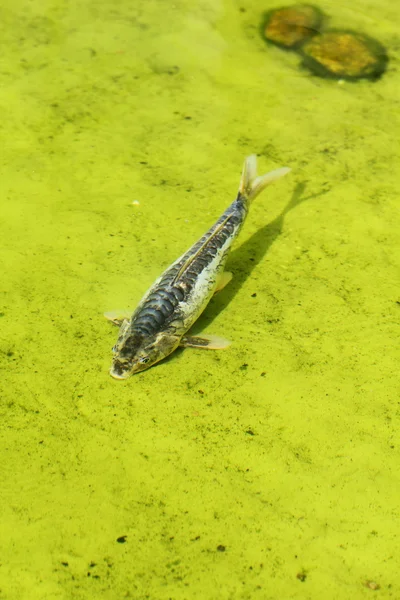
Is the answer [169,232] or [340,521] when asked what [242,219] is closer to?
[169,232]

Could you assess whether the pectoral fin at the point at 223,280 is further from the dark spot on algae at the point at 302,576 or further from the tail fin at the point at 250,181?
the dark spot on algae at the point at 302,576

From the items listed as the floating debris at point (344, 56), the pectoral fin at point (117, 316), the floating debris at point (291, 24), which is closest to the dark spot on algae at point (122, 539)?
the pectoral fin at point (117, 316)

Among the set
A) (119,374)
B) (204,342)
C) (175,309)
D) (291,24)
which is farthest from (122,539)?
(291,24)

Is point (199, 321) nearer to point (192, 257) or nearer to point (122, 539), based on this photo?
point (192, 257)

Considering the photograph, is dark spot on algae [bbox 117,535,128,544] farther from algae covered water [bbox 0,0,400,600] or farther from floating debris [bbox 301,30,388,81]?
floating debris [bbox 301,30,388,81]

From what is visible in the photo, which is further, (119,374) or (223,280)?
(223,280)

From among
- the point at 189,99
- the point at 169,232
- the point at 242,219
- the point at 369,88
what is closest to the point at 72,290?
the point at 169,232
